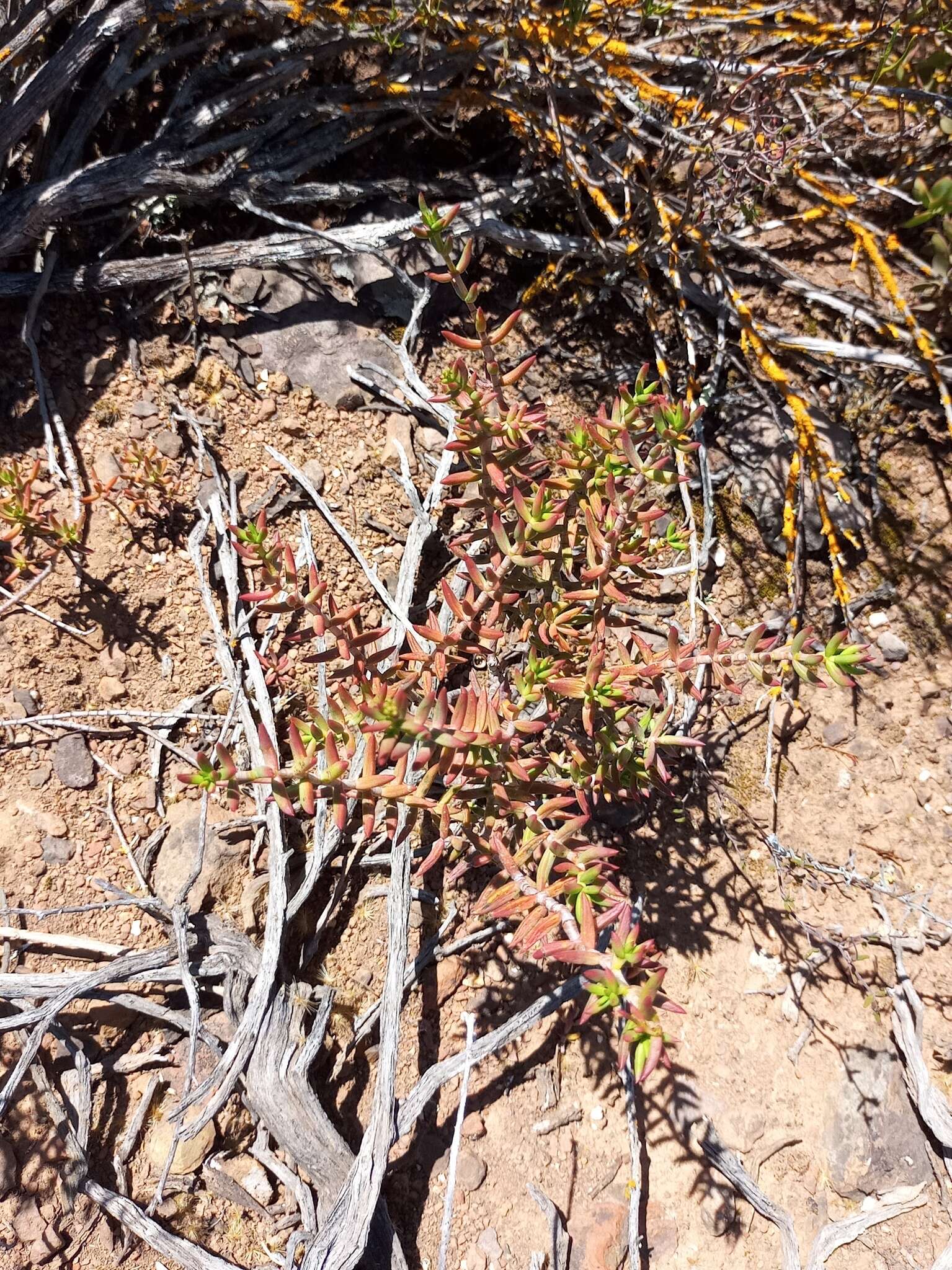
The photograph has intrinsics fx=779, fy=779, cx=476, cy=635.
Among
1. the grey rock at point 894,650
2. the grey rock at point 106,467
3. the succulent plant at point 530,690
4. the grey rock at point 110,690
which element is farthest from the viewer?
the grey rock at point 894,650

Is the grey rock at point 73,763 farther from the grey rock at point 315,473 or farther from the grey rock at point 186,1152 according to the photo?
the grey rock at point 315,473

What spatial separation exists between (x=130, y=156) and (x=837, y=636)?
2.96 meters

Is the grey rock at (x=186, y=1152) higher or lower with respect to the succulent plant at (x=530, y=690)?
lower

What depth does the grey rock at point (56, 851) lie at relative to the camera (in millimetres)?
2752

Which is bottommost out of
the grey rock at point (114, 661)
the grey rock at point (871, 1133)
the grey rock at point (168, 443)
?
the grey rock at point (871, 1133)

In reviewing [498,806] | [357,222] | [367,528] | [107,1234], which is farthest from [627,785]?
[357,222]

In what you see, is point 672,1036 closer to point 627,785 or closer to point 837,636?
point 627,785

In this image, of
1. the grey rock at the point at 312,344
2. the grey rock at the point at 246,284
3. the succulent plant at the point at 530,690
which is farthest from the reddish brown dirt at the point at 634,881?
the succulent plant at the point at 530,690

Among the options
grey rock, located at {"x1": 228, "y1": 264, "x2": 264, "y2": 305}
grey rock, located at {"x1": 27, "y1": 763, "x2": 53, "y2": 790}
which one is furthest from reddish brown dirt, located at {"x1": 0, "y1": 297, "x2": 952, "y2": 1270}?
grey rock, located at {"x1": 228, "y1": 264, "x2": 264, "y2": 305}

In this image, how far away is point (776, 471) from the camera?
10.5ft

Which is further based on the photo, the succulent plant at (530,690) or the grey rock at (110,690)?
the grey rock at (110,690)

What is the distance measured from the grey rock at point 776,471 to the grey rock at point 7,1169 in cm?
349

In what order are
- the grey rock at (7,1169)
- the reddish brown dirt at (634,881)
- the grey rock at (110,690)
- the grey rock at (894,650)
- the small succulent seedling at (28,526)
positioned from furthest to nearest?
1. the grey rock at (894,650)
2. the grey rock at (110,690)
3. the small succulent seedling at (28,526)
4. the reddish brown dirt at (634,881)
5. the grey rock at (7,1169)

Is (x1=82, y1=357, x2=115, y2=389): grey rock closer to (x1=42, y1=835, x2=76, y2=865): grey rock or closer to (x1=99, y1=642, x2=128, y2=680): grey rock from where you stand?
(x1=99, y1=642, x2=128, y2=680): grey rock
